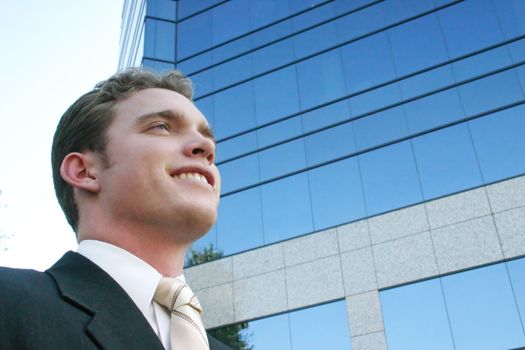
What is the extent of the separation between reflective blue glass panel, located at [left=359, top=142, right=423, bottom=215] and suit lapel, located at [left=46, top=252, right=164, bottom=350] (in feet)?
39.1

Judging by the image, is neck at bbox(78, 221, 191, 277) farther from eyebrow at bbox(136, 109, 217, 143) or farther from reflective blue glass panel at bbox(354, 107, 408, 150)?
reflective blue glass panel at bbox(354, 107, 408, 150)

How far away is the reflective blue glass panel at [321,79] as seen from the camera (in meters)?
15.9

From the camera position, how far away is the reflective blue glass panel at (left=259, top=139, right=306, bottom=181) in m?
15.2

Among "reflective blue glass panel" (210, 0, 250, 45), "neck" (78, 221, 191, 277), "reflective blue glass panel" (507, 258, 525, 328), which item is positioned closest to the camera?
"neck" (78, 221, 191, 277)

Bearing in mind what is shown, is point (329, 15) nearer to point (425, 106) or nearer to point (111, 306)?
point (425, 106)

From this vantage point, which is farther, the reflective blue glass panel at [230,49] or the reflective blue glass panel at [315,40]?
the reflective blue glass panel at [230,49]

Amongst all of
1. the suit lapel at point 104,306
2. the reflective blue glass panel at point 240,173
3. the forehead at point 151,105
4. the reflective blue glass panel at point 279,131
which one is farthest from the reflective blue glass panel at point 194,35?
the suit lapel at point 104,306

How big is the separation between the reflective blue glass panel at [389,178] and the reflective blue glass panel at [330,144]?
0.63 m

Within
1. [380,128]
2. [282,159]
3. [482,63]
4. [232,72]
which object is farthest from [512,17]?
[232,72]

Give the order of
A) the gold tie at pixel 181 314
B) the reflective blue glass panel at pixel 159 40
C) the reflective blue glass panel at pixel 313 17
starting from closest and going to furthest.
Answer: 1. the gold tie at pixel 181 314
2. the reflective blue glass panel at pixel 313 17
3. the reflective blue glass panel at pixel 159 40

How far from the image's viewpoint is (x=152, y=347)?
1585 millimetres

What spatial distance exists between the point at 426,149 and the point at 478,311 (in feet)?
13.5

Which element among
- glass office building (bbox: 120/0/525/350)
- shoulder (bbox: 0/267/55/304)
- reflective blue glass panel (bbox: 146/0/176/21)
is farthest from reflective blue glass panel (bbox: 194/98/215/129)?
shoulder (bbox: 0/267/55/304)

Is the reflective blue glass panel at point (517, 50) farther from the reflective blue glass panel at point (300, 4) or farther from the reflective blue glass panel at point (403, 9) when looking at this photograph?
the reflective blue glass panel at point (300, 4)
